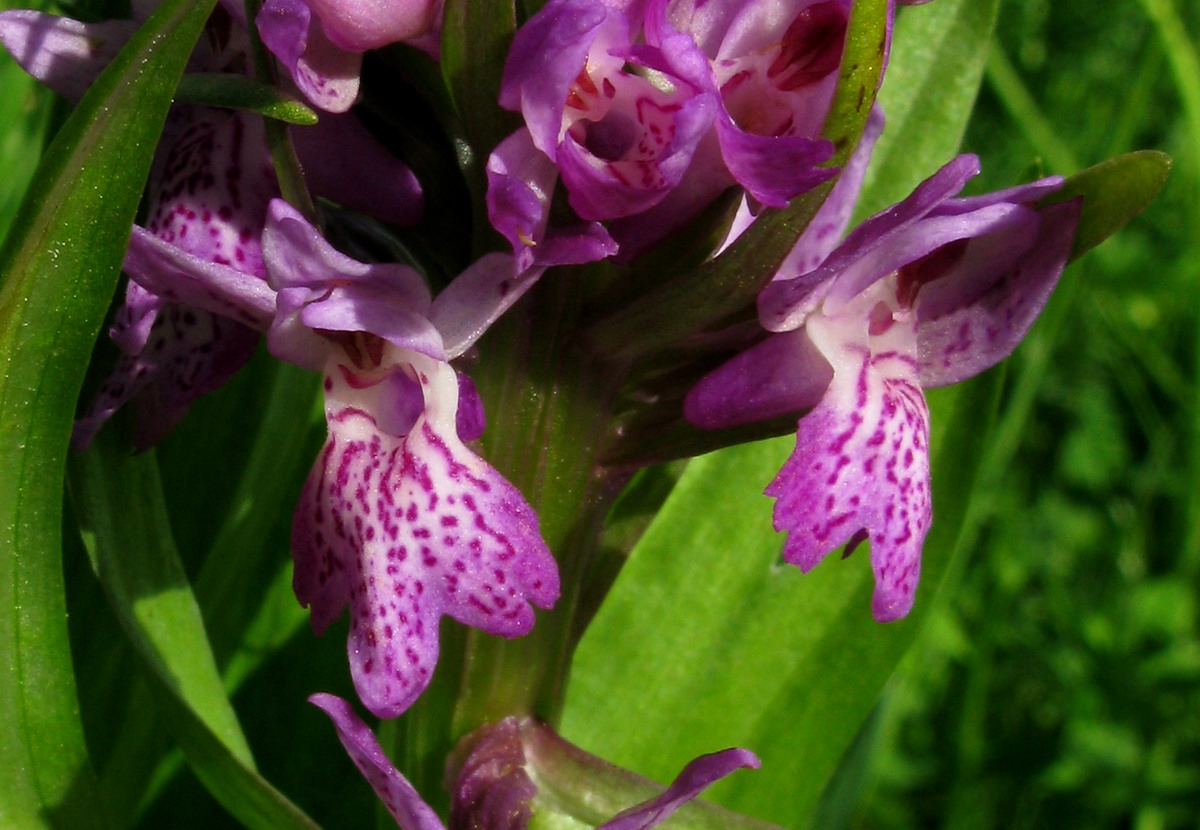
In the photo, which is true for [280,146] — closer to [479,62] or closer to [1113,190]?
[479,62]

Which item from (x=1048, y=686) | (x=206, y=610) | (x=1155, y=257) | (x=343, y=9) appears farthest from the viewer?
(x=1155, y=257)

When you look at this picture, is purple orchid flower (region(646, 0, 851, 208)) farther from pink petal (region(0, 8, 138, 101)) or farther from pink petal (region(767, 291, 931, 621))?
pink petal (region(0, 8, 138, 101))

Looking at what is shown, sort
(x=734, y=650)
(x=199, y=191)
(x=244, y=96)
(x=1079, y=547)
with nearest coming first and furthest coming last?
(x=244, y=96), (x=199, y=191), (x=734, y=650), (x=1079, y=547)

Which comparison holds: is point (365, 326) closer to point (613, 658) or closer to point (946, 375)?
point (946, 375)

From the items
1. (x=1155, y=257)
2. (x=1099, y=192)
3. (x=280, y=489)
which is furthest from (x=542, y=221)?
(x=1155, y=257)

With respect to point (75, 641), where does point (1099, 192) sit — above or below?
above

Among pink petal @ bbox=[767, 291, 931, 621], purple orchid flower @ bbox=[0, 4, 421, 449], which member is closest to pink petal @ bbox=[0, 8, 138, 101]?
purple orchid flower @ bbox=[0, 4, 421, 449]

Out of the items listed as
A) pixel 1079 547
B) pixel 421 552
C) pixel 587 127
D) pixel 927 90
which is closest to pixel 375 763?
pixel 421 552
